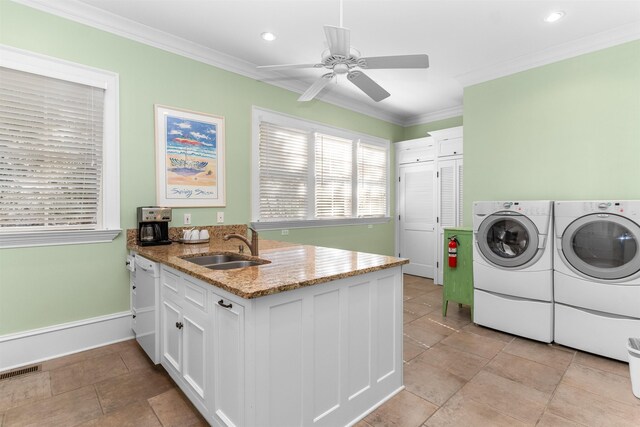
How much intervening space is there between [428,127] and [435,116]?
9.0 inches

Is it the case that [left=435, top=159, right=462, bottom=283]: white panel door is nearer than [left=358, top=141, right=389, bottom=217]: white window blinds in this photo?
Yes

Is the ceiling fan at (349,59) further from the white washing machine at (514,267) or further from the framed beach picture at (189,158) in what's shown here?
the white washing machine at (514,267)

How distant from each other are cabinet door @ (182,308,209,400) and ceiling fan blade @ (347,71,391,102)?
6.14 feet

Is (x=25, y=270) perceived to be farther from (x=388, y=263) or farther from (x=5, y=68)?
(x=388, y=263)

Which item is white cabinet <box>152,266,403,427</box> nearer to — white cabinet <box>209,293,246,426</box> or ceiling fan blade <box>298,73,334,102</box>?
white cabinet <box>209,293,246,426</box>

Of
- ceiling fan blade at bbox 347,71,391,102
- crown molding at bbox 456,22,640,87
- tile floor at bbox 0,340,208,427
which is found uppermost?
crown molding at bbox 456,22,640,87

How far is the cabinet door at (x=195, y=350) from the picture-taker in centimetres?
177

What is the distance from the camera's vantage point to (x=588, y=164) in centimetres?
315

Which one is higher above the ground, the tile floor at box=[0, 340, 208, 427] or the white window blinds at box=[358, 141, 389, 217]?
the white window blinds at box=[358, 141, 389, 217]

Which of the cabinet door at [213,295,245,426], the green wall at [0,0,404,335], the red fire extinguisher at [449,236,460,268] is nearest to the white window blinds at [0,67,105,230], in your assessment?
the green wall at [0,0,404,335]

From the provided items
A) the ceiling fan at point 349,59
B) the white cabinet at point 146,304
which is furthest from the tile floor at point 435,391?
the ceiling fan at point 349,59

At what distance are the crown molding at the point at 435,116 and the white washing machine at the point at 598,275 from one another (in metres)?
2.97

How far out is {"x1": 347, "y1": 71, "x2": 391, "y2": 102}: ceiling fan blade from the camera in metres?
2.27

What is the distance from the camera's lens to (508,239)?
3.19 meters
